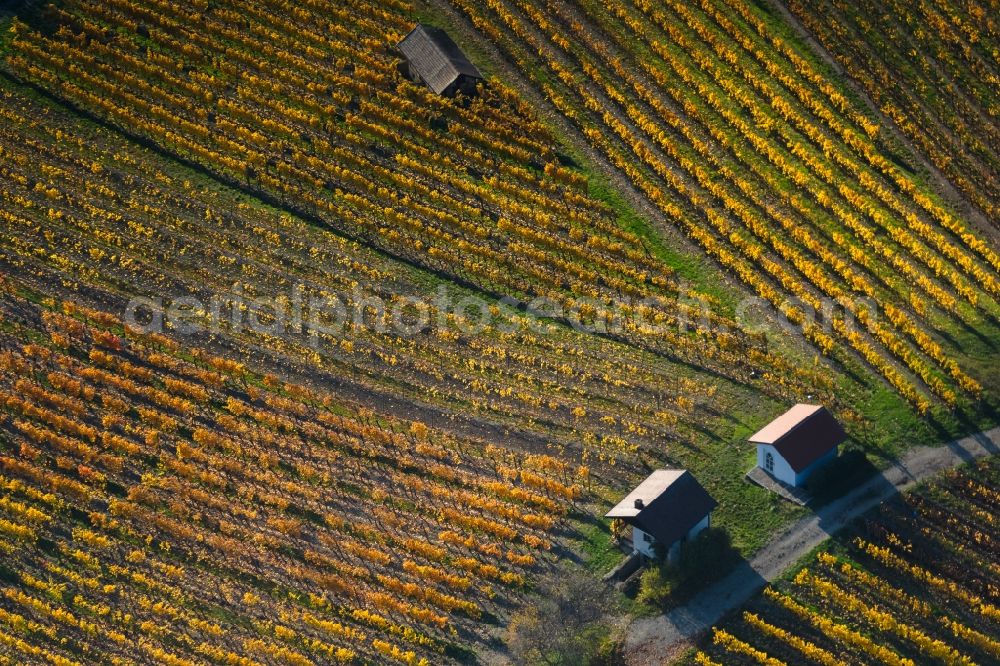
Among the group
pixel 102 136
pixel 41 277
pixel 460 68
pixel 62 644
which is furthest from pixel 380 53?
pixel 62 644

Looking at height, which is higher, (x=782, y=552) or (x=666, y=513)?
(x=666, y=513)

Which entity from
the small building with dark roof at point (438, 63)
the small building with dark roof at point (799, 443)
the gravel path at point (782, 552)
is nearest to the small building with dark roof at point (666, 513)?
the gravel path at point (782, 552)

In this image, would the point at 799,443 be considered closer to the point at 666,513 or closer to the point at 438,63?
the point at 666,513

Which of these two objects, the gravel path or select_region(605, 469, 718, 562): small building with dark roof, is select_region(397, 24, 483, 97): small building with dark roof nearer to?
select_region(605, 469, 718, 562): small building with dark roof

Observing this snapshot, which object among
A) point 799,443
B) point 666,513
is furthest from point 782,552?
point 666,513

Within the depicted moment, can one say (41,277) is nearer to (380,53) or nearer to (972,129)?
(380,53)
